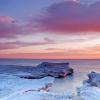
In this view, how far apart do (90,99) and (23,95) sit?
1982mm

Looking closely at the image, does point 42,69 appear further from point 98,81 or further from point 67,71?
point 98,81

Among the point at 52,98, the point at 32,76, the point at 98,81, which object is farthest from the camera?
the point at 32,76

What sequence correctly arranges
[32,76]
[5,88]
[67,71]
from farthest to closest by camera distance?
[67,71] → [32,76] → [5,88]

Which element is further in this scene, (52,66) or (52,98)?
(52,66)

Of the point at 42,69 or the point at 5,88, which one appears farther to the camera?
the point at 42,69

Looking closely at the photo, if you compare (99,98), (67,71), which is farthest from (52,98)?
(67,71)

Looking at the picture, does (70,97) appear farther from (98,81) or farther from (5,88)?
(98,81)

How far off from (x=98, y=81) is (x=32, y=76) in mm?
10871

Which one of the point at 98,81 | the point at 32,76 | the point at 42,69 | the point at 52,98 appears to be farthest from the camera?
the point at 42,69

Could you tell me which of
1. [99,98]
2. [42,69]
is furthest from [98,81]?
[42,69]

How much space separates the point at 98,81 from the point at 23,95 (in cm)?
1131

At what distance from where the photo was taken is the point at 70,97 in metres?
8.58

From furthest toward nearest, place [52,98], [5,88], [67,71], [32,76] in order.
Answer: [67,71] → [32,76] → [5,88] → [52,98]

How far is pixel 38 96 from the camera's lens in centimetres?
849
